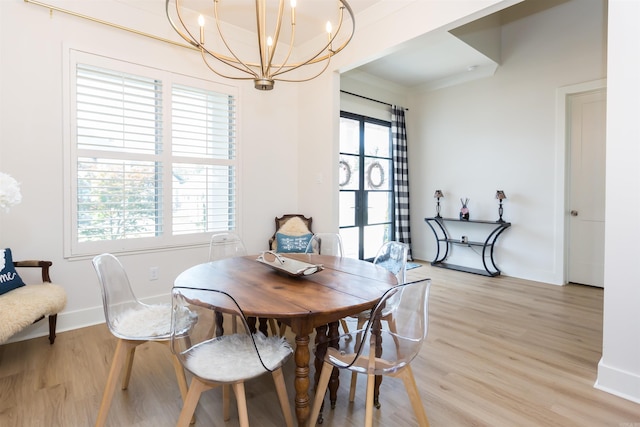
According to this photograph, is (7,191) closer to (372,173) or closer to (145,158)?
(145,158)

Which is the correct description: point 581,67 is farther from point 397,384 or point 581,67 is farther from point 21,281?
point 21,281

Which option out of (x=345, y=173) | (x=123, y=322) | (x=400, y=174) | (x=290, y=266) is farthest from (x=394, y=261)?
(x=400, y=174)

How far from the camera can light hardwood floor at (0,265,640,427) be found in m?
1.75

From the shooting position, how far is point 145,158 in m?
3.19

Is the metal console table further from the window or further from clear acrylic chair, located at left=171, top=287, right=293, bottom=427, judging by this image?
clear acrylic chair, located at left=171, top=287, right=293, bottom=427

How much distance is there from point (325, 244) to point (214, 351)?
1665mm

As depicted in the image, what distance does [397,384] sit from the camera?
209cm

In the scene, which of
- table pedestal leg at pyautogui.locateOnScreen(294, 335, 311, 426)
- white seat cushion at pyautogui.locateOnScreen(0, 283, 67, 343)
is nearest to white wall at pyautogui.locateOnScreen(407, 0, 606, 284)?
table pedestal leg at pyautogui.locateOnScreen(294, 335, 311, 426)

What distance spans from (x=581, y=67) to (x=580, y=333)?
322 cm

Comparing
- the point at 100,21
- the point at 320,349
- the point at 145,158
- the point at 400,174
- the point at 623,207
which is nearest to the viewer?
the point at 320,349

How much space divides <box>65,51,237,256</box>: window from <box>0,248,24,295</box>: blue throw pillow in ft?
1.46

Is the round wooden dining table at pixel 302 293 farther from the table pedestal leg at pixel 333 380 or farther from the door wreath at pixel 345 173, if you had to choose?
the door wreath at pixel 345 173

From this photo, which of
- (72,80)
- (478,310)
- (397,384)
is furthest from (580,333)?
(72,80)

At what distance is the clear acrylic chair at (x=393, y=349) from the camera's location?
1425mm
